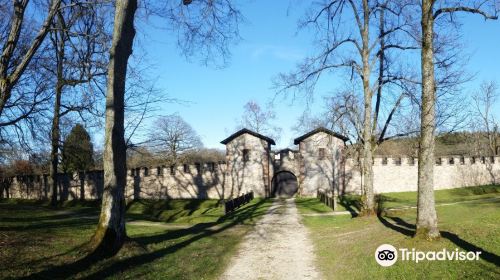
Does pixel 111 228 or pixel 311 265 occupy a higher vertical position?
pixel 111 228

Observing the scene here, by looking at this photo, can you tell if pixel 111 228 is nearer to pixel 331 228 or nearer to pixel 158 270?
pixel 158 270

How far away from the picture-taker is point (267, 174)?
37.2m

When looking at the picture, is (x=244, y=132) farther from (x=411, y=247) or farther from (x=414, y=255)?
(x=414, y=255)

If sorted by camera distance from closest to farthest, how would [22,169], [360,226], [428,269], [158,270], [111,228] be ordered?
1. [428,269]
2. [158,270]
3. [111,228]
4. [360,226]
5. [22,169]

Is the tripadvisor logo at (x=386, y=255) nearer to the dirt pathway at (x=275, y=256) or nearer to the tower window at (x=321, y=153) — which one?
the dirt pathway at (x=275, y=256)

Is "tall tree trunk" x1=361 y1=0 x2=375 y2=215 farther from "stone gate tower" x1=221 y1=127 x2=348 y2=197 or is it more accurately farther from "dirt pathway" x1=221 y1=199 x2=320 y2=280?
"stone gate tower" x1=221 y1=127 x2=348 y2=197

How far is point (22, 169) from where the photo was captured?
4656 cm

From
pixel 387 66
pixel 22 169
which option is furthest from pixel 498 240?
pixel 22 169

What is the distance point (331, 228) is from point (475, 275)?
9.50 meters

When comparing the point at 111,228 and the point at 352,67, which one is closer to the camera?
the point at 111,228

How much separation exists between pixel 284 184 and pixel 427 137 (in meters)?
28.7

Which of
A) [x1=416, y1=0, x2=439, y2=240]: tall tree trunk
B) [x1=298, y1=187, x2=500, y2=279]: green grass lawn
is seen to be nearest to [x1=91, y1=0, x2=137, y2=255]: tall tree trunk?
[x1=298, y1=187, x2=500, y2=279]: green grass lawn

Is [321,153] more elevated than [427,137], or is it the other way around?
[321,153]

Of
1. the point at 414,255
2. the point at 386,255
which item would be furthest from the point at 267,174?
the point at 414,255
